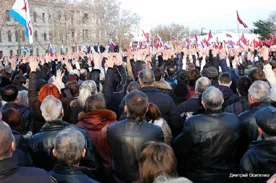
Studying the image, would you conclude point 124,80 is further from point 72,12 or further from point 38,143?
point 72,12

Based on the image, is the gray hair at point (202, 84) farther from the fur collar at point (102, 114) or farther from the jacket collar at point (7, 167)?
the jacket collar at point (7, 167)

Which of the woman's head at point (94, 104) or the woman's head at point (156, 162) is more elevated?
the woman's head at point (94, 104)

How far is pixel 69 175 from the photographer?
2500 millimetres

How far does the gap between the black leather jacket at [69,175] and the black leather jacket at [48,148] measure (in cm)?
84

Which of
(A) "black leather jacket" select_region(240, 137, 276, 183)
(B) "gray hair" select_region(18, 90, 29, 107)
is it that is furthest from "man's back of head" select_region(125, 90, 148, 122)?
(B) "gray hair" select_region(18, 90, 29, 107)

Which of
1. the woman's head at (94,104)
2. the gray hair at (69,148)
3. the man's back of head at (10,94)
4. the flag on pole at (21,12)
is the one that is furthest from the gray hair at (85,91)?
the flag on pole at (21,12)

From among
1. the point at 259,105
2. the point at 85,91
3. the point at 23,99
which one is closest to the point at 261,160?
the point at 259,105

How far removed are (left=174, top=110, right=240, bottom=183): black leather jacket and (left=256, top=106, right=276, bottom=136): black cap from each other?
72cm

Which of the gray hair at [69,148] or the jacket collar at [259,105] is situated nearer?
the gray hair at [69,148]

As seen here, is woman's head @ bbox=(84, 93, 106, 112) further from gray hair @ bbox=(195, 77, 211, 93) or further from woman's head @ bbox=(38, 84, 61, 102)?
gray hair @ bbox=(195, 77, 211, 93)

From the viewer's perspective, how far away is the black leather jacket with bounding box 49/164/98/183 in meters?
2.49

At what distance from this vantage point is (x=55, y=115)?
3498 mm

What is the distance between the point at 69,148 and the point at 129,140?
0.73 meters

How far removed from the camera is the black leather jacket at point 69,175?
2.49 metres
